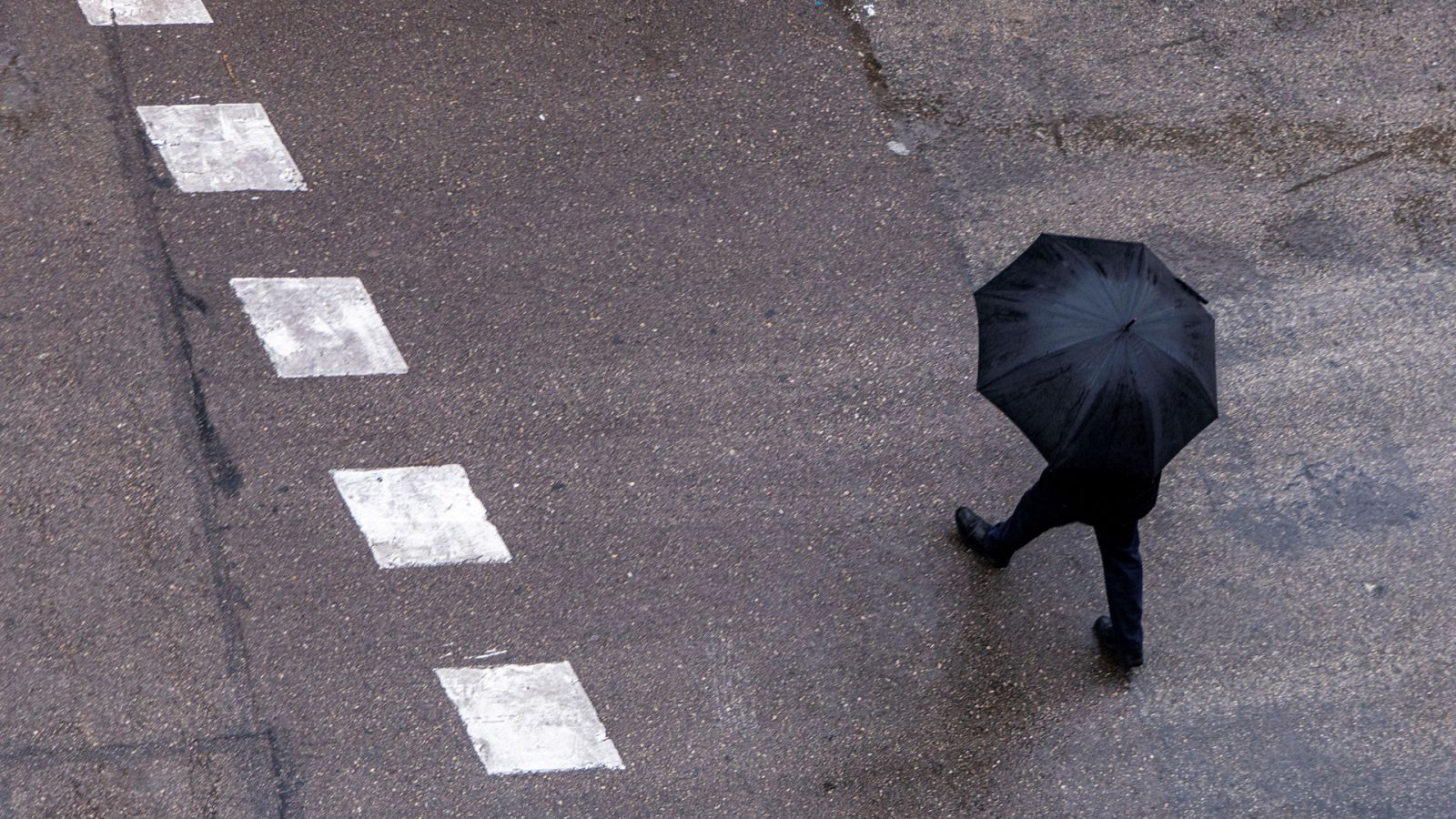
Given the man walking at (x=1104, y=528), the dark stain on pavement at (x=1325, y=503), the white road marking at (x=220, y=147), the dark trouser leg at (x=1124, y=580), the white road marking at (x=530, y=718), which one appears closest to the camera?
the man walking at (x=1104, y=528)

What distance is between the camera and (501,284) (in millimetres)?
5730

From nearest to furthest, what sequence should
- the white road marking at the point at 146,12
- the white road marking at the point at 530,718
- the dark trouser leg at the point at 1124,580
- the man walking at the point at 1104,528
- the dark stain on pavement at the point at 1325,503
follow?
the man walking at the point at 1104,528, the dark trouser leg at the point at 1124,580, the white road marking at the point at 530,718, the dark stain on pavement at the point at 1325,503, the white road marking at the point at 146,12

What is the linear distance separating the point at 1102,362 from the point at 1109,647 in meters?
1.63

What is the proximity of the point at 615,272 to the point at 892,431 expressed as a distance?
58.3 inches

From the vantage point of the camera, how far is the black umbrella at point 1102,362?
3963 mm

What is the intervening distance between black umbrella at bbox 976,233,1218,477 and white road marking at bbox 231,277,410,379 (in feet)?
8.96

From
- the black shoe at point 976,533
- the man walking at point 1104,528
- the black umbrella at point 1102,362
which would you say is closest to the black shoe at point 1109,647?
the man walking at point 1104,528

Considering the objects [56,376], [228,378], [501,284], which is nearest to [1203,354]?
[501,284]

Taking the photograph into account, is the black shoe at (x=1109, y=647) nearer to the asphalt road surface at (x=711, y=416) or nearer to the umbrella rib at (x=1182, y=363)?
the asphalt road surface at (x=711, y=416)

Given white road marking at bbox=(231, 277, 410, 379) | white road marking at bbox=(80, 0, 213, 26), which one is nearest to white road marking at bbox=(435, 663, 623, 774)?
white road marking at bbox=(231, 277, 410, 379)

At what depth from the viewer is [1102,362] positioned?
13.0 ft

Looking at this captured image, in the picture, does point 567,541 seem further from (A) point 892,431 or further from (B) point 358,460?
(A) point 892,431

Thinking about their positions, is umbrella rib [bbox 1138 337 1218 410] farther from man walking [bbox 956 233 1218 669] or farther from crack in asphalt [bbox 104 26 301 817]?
crack in asphalt [bbox 104 26 301 817]

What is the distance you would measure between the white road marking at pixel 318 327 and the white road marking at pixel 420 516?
20.8 inches
